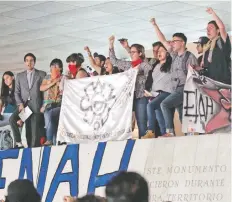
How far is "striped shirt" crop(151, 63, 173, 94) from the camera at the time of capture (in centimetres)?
927

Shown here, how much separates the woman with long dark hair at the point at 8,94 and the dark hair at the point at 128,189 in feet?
27.6

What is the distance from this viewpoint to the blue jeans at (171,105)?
29.9 feet

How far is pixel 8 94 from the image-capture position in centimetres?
1189

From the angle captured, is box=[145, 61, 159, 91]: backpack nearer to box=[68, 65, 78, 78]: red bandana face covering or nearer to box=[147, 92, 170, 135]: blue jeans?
box=[147, 92, 170, 135]: blue jeans

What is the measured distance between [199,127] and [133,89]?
1.33m

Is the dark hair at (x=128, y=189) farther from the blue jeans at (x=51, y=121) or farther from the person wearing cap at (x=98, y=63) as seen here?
the blue jeans at (x=51, y=121)

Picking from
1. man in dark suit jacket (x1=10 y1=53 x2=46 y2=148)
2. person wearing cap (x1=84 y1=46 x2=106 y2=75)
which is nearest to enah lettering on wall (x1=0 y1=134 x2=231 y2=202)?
man in dark suit jacket (x1=10 y1=53 x2=46 y2=148)

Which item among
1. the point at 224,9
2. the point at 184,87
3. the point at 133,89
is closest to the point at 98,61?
the point at 133,89

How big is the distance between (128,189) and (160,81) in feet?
19.6

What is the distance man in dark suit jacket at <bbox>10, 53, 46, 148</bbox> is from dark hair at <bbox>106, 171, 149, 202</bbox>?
7.81 meters

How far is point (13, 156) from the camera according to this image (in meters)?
11.4

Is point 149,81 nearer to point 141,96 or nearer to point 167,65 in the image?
point 141,96

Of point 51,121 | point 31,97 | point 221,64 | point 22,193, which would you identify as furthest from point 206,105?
point 22,193

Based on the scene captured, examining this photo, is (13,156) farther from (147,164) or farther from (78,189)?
(147,164)
